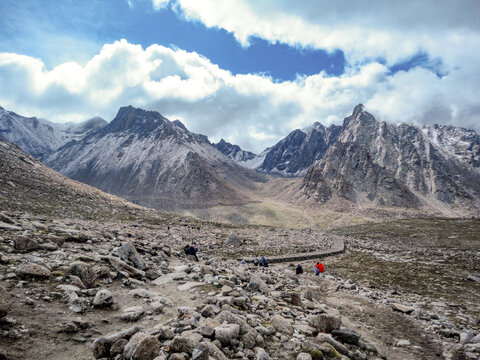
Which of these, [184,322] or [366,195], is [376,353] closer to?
[184,322]

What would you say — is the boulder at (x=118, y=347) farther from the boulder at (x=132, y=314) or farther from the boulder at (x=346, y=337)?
the boulder at (x=346, y=337)

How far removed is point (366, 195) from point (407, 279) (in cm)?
18733

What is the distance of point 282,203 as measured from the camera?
643 ft

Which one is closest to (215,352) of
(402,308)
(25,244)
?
(25,244)

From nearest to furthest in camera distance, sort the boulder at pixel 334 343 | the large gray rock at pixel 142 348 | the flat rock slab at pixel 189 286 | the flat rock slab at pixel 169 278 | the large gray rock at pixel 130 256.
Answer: the large gray rock at pixel 142 348 < the boulder at pixel 334 343 < the flat rock slab at pixel 189 286 < the flat rock slab at pixel 169 278 < the large gray rock at pixel 130 256

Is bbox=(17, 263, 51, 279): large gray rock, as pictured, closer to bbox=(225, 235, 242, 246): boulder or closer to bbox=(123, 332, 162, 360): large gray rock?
bbox=(123, 332, 162, 360): large gray rock

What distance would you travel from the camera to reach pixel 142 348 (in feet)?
20.3

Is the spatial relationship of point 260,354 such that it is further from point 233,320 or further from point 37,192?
point 37,192

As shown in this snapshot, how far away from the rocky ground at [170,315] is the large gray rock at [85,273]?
4 cm

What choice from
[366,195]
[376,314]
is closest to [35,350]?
[376,314]

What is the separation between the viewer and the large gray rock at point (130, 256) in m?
14.1

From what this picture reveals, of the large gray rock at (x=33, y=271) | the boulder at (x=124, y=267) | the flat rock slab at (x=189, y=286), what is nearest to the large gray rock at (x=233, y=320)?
the flat rock slab at (x=189, y=286)

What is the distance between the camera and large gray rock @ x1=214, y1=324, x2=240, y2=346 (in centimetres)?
750

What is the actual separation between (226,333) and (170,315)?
9.12ft
